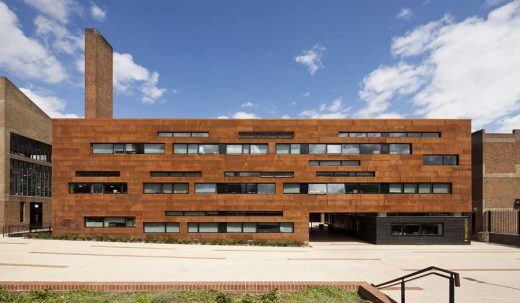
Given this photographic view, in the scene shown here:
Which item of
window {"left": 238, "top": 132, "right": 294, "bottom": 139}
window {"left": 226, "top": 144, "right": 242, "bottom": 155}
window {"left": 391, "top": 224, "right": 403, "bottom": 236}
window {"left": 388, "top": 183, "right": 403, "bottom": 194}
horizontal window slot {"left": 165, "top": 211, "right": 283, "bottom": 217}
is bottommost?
window {"left": 391, "top": 224, "right": 403, "bottom": 236}

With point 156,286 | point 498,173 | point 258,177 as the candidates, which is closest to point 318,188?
point 258,177

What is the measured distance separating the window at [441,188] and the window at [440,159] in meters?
2.09

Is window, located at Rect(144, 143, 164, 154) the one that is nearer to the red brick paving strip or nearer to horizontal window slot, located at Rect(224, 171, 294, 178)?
horizontal window slot, located at Rect(224, 171, 294, 178)

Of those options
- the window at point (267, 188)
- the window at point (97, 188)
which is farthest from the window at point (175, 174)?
the window at point (267, 188)

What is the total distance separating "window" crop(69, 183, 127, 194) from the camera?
30.0m

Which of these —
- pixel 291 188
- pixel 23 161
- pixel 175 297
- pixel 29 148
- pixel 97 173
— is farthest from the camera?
pixel 29 148

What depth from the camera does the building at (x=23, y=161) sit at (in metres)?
36.6

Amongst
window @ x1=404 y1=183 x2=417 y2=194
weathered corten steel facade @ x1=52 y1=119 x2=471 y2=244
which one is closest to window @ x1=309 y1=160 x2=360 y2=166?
weathered corten steel facade @ x1=52 y1=119 x2=471 y2=244

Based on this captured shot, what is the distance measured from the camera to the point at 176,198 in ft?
97.6

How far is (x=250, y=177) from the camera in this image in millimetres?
29844

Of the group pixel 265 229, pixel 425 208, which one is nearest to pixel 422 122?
pixel 425 208

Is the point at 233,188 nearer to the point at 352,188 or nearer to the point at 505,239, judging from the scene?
the point at 352,188

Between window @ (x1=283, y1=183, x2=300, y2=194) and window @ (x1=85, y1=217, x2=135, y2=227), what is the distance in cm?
1450

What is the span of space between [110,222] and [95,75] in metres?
18.2
